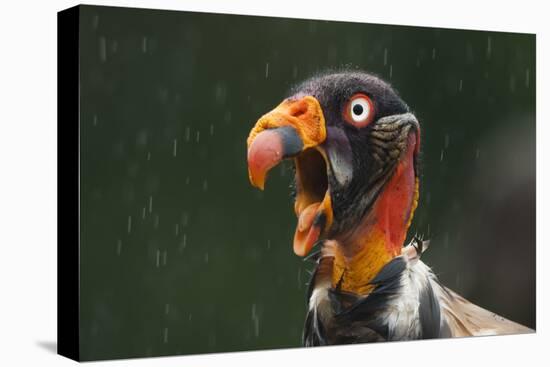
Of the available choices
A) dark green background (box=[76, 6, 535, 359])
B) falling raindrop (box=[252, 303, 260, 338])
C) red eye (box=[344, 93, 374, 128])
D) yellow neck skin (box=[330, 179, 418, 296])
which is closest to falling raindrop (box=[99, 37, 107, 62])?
dark green background (box=[76, 6, 535, 359])

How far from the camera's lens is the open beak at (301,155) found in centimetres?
845

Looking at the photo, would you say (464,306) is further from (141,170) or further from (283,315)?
(141,170)

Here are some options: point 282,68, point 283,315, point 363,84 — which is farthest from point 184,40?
point 283,315

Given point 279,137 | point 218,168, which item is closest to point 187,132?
point 218,168

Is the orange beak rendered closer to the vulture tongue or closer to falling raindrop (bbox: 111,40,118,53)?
the vulture tongue

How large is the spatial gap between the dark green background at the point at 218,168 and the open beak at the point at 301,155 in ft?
0.29

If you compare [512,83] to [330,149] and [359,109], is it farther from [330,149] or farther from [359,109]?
[330,149]

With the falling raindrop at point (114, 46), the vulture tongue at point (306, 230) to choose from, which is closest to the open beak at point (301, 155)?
the vulture tongue at point (306, 230)

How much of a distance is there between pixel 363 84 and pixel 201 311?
6.87 ft

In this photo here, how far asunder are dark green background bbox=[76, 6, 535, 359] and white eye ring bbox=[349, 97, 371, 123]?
295 mm

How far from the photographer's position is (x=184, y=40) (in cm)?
820

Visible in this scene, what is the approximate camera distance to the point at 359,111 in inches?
344

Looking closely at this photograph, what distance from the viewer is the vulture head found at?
849cm

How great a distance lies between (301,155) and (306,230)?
561 millimetres
